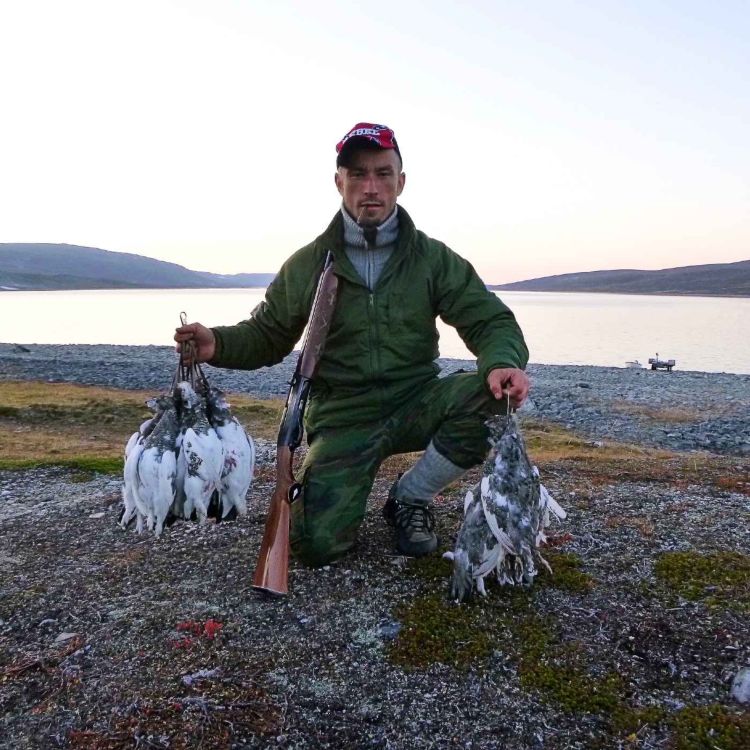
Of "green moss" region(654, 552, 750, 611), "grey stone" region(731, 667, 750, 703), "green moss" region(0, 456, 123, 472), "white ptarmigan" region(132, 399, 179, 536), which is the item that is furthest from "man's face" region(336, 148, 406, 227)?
"green moss" region(0, 456, 123, 472)

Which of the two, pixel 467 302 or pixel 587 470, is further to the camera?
pixel 587 470

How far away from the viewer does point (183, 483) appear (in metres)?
3.69

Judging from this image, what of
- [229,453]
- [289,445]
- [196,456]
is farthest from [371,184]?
[196,456]

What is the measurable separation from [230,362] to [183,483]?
1175 mm

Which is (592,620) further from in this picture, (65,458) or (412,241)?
(65,458)

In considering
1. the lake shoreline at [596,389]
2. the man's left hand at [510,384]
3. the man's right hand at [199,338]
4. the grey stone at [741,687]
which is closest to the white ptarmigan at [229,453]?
the man's right hand at [199,338]

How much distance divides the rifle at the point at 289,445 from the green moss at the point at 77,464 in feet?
12.0

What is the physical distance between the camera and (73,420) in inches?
465

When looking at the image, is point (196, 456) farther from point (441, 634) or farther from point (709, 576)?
point (709, 576)

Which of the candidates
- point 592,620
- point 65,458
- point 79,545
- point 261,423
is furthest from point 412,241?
point 261,423

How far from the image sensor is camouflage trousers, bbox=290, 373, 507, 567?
14.8 ft

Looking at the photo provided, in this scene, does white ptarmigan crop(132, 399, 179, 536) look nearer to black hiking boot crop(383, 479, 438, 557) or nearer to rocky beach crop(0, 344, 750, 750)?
rocky beach crop(0, 344, 750, 750)

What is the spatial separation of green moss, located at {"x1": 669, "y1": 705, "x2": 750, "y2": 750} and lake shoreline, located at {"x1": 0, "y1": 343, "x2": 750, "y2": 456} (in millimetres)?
9647

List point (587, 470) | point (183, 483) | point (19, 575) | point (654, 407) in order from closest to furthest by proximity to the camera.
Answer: point (183, 483), point (19, 575), point (587, 470), point (654, 407)
